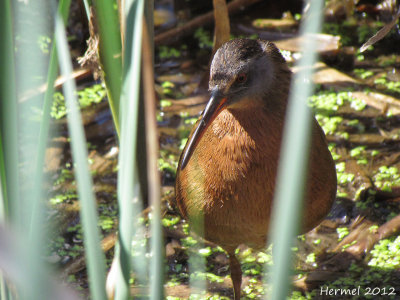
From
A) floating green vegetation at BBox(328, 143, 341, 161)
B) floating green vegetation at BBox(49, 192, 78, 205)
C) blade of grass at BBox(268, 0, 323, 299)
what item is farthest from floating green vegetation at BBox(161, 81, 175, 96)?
blade of grass at BBox(268, 0, 323, 299)

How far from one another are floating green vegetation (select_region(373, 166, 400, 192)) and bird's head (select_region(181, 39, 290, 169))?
112 centimetres

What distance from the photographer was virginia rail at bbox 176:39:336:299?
2193mm

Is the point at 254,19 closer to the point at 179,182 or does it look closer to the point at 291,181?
the point at 179,182

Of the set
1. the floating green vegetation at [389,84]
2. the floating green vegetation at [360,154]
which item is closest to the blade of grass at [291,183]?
the floating green vegetation at [360,154]

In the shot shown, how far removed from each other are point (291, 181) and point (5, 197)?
2.27 feet

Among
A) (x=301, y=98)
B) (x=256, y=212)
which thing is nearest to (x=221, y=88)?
(x=256, y=212)

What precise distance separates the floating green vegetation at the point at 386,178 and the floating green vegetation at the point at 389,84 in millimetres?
716

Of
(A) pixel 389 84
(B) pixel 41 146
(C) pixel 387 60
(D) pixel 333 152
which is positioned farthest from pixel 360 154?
(B) pixel 41 146

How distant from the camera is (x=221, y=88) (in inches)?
85.3

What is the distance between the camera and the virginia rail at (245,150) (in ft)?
7.20

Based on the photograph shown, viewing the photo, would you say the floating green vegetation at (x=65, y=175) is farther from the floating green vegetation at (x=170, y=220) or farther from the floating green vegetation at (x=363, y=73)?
the floating green vegetation at (x=363, y=73)

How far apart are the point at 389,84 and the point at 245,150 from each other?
1867mm

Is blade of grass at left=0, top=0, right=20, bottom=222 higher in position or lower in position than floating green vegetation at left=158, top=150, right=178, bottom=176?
higher

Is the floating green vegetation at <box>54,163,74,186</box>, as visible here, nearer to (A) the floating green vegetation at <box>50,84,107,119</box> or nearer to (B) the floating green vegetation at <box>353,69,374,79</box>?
(A) the floating green vegetation at <box>50,84,107,119</box>
